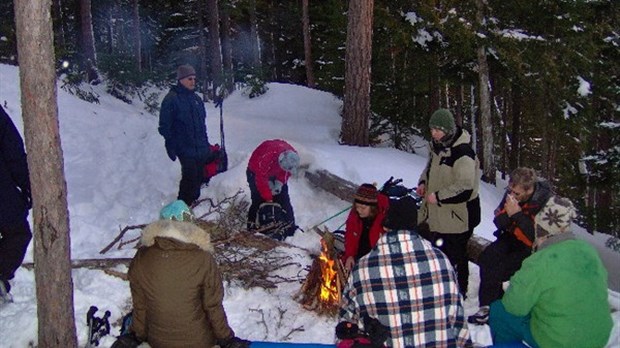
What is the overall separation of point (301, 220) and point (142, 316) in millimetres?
4766

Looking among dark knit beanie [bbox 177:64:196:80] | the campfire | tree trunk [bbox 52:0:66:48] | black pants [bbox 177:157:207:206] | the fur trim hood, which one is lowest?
the campfire

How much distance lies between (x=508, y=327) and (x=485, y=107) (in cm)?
1234

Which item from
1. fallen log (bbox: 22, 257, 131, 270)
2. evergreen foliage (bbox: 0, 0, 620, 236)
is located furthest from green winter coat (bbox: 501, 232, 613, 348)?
evergreen foliage (bbox: 0, 0, 620, 236)

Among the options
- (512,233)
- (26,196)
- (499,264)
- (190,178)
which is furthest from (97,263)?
(512,233)

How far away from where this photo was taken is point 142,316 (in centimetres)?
401

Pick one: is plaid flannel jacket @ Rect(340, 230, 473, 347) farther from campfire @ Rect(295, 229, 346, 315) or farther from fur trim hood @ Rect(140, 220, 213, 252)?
campfire @ Rect(295, 229, 346, 315)

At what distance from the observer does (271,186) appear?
25.4ft

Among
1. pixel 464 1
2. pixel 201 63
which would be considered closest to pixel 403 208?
pixel 464 1

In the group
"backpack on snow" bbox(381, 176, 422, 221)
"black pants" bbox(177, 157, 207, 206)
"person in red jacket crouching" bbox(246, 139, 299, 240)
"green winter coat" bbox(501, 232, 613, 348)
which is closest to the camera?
"backpack on snow" bbox(381, 176, 422, 221)

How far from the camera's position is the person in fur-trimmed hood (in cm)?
377

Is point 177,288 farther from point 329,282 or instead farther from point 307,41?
point 307,41

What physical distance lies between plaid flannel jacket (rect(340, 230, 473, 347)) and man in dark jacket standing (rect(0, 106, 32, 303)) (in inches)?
137

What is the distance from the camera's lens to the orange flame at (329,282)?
6.02m

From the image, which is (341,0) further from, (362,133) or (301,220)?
(301,220)
